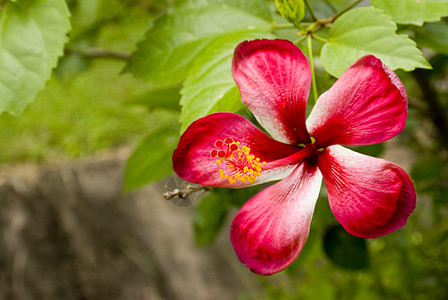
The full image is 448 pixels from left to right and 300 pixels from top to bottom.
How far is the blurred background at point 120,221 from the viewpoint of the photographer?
1322 mm

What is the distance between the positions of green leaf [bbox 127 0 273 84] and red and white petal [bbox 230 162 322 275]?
0.27 metres

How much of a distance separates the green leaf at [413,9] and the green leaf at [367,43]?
40 mm

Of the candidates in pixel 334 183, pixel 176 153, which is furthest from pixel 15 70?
pixel 334 183

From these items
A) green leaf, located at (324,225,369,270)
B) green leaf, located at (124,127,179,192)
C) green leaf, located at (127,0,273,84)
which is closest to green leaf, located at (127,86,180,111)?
green leaf, located at (124,127,179,192)

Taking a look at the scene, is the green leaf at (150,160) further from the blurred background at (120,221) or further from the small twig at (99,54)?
the small twig at (99,54)

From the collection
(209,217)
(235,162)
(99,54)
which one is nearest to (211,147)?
(235,162)

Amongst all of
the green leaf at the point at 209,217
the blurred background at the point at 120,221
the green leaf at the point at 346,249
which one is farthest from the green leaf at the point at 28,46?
the green leaf at the point at 346,249

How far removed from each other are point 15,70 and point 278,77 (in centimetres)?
41

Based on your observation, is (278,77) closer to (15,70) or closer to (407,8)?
(407,8)

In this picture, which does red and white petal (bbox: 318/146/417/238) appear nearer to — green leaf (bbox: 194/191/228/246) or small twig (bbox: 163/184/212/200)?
small twig (bbox: 163/184/212/200)

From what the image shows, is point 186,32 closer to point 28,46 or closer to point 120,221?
point 28,46

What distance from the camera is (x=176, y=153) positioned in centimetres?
54

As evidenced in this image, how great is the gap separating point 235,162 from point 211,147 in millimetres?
36

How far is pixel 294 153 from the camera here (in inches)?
22.8
